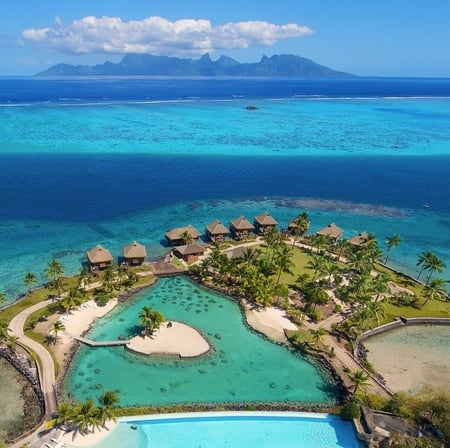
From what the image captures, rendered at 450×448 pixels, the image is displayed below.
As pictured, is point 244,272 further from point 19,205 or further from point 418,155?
point 418,155

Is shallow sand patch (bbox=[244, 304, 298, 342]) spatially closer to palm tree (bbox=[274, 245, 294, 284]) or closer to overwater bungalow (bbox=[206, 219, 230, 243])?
palm tree (bbox=[274, 245, 294, 284])

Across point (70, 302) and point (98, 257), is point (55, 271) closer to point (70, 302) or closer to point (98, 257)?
point (70, 302)

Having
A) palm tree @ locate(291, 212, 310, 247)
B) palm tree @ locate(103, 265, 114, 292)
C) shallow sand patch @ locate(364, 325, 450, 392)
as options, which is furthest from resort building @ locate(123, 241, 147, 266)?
shallow sand patch @ locate(364, 325, 450, 392)

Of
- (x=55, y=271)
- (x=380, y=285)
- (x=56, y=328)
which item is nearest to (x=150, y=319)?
(x=56, y=328)

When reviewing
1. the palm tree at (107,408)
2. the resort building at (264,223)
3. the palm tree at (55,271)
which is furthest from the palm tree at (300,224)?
the palm tree at (107,408)

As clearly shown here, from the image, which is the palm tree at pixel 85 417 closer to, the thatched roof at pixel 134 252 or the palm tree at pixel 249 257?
the thatched roof at pixel 134 252

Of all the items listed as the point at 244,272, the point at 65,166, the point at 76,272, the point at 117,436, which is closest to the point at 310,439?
the point at 117,436
